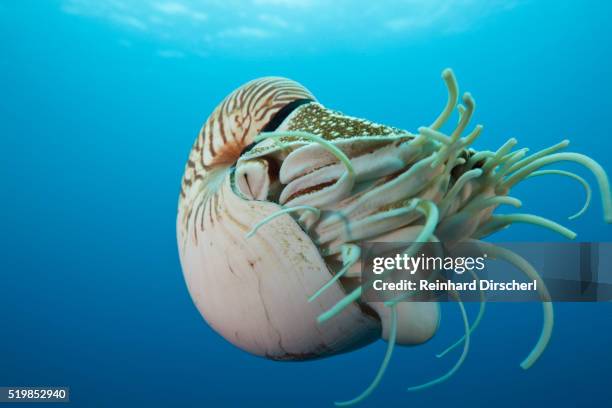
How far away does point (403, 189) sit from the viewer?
1.13m

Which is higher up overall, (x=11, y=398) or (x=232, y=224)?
(x=232, y=224)

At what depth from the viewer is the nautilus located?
1124 millimetres

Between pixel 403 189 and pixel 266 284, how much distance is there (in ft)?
1.63

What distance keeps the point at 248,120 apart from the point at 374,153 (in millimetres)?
678

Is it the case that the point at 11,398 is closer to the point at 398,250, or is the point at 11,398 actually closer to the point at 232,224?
the point at 232,224

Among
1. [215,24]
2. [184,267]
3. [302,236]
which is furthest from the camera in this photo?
[215,24]

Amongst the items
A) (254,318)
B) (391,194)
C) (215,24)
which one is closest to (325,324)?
(254,318)

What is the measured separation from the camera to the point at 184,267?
1666mm

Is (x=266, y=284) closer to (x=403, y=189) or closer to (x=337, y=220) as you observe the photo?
(x=337, y=220)

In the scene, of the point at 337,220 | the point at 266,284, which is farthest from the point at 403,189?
the point at 266,284

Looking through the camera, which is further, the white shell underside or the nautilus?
the white shell underside

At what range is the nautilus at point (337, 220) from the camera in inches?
44.3

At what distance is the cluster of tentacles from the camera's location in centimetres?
109

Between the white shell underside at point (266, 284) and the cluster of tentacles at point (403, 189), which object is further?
the white shell underside at point (266, 284)
